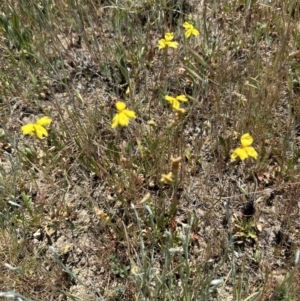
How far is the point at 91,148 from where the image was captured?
170cm

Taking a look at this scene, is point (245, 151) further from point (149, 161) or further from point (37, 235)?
point (37, 235)

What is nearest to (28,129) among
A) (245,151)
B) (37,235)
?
(37,235)

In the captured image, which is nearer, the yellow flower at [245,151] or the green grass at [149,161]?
the yellow flower at [245,151]

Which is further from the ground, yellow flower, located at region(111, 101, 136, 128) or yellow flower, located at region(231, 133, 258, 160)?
yellow flower, located at region(111, 101, 136, 128)

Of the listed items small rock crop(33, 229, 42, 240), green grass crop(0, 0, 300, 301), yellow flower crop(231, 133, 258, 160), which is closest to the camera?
yellow flower crop(231, 133, 258, 160)

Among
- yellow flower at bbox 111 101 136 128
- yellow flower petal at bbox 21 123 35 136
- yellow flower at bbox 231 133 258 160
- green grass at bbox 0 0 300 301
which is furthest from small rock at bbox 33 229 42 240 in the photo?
yellow flower at bbox 231 133 258 160

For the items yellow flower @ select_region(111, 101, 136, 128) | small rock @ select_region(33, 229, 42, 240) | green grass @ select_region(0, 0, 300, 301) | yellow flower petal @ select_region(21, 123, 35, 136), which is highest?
yellow flower @ select_region(111, 101, 136, 128)

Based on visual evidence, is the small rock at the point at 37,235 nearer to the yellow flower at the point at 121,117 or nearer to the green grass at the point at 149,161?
the green grass at the point at 149,161

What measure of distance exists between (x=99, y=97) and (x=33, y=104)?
0.34 meters

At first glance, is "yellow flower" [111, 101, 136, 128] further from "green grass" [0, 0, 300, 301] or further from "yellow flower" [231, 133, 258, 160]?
"yellow flower" [231, 133, 258, 160]

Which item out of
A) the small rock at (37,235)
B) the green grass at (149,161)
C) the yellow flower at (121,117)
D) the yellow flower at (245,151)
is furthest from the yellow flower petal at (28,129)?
the yellow flower at (245,151)

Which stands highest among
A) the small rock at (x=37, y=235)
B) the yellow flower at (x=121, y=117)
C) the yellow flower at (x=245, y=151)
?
the yellow flower at (x=121, y=117)

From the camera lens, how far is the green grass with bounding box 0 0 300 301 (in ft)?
5.04

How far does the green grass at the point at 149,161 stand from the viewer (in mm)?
1537
